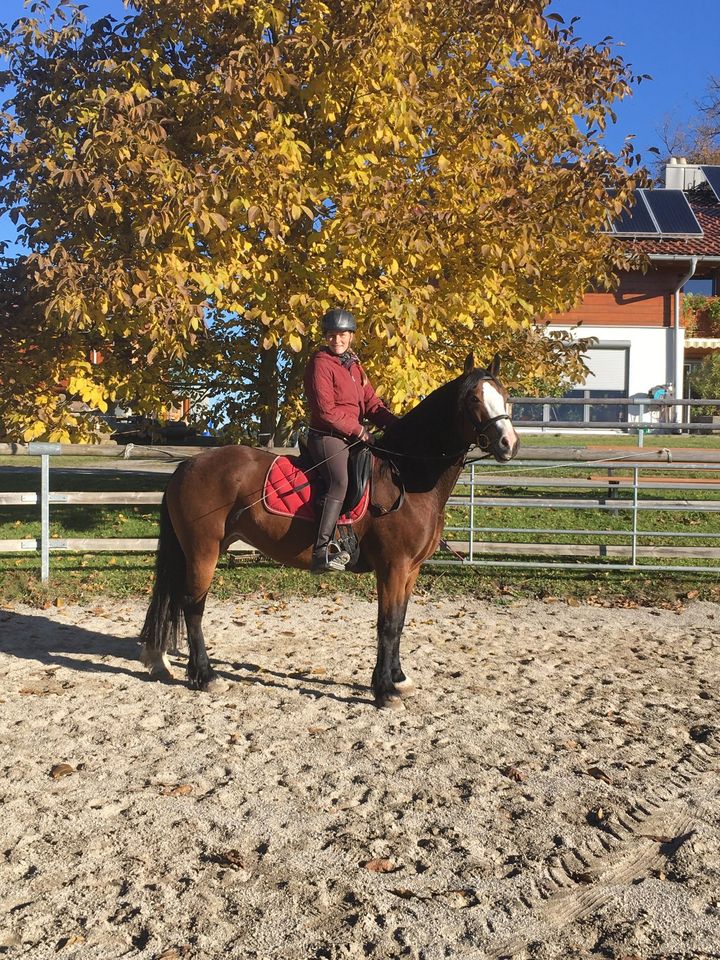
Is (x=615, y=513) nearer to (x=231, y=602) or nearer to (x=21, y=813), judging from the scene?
(x=231, y=602)

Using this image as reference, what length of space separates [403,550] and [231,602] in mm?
3756

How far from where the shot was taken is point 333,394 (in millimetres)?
5469

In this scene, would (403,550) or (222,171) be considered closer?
(403,550)

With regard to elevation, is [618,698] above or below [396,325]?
below

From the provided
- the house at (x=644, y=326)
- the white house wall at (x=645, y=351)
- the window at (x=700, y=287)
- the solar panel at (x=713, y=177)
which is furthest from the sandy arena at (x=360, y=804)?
the solar panel at (x=713, y=177)

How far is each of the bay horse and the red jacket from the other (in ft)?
1.22

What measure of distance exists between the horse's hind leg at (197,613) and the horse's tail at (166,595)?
15 centimetres

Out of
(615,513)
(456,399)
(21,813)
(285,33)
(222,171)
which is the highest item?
(285,33)

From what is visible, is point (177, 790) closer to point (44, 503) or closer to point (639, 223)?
point (44, 503)

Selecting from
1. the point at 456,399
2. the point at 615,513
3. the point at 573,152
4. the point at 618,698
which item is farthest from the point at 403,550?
the point at 615,513

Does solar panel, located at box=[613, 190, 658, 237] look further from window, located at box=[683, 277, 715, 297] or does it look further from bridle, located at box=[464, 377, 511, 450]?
bridle, located at box=[464, 377, 511, 450]

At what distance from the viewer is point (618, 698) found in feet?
18.7

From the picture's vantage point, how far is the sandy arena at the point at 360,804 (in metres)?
2.94

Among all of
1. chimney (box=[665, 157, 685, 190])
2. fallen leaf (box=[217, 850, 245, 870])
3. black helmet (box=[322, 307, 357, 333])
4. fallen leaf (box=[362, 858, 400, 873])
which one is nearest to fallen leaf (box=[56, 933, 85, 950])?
fallen leaf (box=[217, 850, 245, 870])
